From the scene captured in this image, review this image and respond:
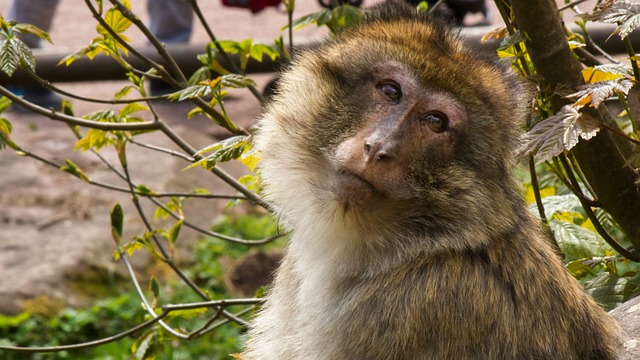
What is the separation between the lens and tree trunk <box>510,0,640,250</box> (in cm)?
294

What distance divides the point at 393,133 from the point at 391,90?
21cm

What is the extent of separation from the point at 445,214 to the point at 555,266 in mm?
403

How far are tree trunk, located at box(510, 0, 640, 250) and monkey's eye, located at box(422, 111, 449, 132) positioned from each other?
1.43 ft

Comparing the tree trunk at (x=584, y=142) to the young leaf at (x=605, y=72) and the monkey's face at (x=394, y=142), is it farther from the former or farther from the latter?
the monkey's face at (x=394, y=142)

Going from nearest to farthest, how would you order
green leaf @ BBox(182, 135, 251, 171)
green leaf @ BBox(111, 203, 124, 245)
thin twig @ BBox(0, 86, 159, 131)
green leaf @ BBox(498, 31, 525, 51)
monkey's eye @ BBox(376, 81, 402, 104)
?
monkey's eye @ BBox(376, 81, 402, 104), green leaf @ BBox(498, 31, 525, 51), green leaf @ BBox(182, 135, 251, 171), thin twig @ BBox(0, 86, 159, 131), green leaf @ BBox(111, 203, 124, 245)

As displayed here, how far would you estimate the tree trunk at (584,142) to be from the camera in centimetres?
294

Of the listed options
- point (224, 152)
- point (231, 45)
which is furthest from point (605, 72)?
point (231, 45)

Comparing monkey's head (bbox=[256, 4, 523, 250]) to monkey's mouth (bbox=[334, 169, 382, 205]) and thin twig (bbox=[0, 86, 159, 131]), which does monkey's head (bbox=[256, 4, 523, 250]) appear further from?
thin twig (bbox=[0, 86, 159, 131])

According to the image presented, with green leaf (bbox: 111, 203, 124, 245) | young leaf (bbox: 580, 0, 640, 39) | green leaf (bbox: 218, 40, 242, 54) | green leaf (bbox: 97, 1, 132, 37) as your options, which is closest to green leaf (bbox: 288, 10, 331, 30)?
green leaf (bbox: 218, 40, 242, 54)

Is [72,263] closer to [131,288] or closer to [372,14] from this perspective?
[131,288]

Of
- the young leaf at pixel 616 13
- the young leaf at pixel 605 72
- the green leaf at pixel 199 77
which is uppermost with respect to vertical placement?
the young leaf at pixel 616 13

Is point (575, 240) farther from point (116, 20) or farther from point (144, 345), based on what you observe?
point (116, 20)

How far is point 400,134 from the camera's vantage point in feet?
Result: 8.55

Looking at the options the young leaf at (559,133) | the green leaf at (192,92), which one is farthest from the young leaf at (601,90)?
the green leaf at (192,92)
